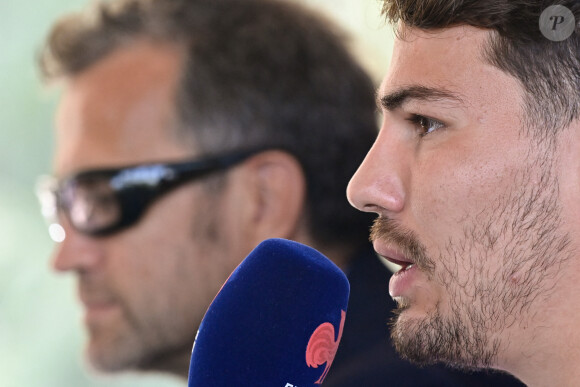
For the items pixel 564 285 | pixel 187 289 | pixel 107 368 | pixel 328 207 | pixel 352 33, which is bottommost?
pixel 107 368

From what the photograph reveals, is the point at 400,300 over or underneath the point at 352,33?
underneath

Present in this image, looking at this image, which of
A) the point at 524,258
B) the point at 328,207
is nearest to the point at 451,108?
the point at 524,258

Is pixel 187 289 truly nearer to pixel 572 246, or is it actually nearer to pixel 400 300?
pixel 400 300

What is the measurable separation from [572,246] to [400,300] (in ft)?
0.66

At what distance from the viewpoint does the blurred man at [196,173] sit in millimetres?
1707

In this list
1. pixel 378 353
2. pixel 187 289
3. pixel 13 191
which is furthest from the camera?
pixel 13 191

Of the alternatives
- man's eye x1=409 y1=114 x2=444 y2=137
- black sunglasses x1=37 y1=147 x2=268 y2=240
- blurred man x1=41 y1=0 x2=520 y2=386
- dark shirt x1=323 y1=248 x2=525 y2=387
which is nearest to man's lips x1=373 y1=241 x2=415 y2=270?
man's eye x1=409 y1=114 x2=444 y2=137

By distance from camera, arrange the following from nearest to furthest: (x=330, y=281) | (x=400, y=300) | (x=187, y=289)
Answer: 1. (x=330, y=281)
2. (x=400, y=300)
3. (x=187, y=289)

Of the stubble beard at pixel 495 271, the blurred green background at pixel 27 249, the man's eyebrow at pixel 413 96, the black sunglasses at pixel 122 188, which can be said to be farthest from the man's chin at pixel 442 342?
the blurred green background at pixel 27 249

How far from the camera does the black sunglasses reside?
1.70 metres

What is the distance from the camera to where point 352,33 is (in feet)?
6.17

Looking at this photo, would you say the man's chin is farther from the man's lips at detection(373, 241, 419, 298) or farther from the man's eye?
the man's eye

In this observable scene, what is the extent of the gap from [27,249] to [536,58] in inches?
84.5

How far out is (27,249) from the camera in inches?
108
